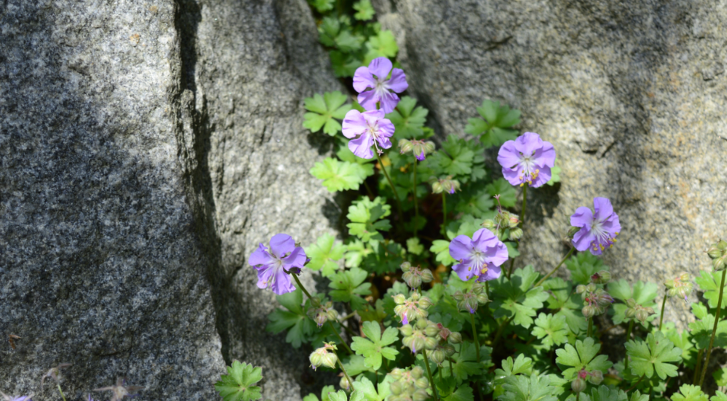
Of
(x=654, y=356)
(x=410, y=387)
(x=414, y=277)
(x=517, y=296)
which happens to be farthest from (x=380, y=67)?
(x=654, y=356)

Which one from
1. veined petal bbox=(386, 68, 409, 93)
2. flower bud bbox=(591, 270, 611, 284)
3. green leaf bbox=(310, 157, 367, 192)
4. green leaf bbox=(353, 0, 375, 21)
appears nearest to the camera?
flower bud bbox=(591, 270, 611, 284)

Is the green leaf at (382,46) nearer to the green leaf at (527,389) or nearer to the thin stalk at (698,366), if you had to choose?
the green leaf at (527,389)

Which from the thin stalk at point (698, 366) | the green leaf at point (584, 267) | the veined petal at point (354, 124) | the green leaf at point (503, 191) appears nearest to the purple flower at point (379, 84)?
the veined petal at point (354, 124)

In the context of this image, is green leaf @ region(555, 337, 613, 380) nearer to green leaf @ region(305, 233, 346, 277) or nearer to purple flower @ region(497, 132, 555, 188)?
purple flower @ region(497, 132, 555, 188)

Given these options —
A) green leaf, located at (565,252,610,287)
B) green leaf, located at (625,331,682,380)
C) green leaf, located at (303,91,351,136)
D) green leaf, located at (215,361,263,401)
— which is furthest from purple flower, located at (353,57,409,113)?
green leaf, located at (625,331,682,380)

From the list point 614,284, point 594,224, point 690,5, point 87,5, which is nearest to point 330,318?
point 594,224

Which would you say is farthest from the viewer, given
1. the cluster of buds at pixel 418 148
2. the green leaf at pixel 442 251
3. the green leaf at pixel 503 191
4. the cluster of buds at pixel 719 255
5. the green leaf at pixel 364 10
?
the green leaf at pixel 364 10
